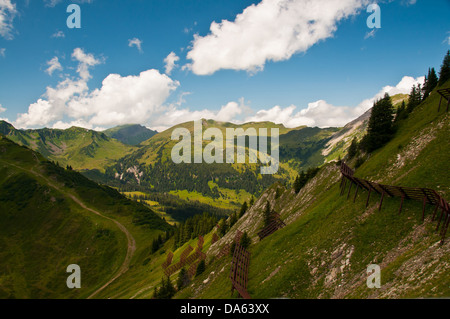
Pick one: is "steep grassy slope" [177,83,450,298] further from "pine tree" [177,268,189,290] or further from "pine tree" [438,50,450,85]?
"pine tree" [438,50,450,85]

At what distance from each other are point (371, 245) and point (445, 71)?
2835 inches

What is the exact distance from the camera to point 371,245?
28438mm

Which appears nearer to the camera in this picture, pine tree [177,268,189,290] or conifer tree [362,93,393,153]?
conifer tree [362,93,393,153]

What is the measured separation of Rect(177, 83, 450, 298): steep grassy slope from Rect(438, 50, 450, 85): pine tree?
2282cm

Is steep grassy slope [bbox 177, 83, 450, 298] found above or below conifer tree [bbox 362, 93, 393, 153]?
below

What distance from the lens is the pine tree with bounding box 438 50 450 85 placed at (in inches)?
2596

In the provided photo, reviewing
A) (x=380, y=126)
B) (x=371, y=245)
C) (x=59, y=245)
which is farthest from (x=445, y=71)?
(x=59, y=245)

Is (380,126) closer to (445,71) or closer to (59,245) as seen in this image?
(445,71)

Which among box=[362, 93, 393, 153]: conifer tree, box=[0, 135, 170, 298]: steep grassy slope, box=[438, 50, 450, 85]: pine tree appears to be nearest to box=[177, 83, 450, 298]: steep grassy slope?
box=[362, 93, 393, 153]: conifer tree

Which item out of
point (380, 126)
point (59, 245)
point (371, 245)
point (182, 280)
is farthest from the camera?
point (59, 245)

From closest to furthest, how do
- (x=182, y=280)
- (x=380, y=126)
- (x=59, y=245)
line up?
(x=380, y=126) < (x=182, y=280) < (x=59, y=245)

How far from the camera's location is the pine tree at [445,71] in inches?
2596
